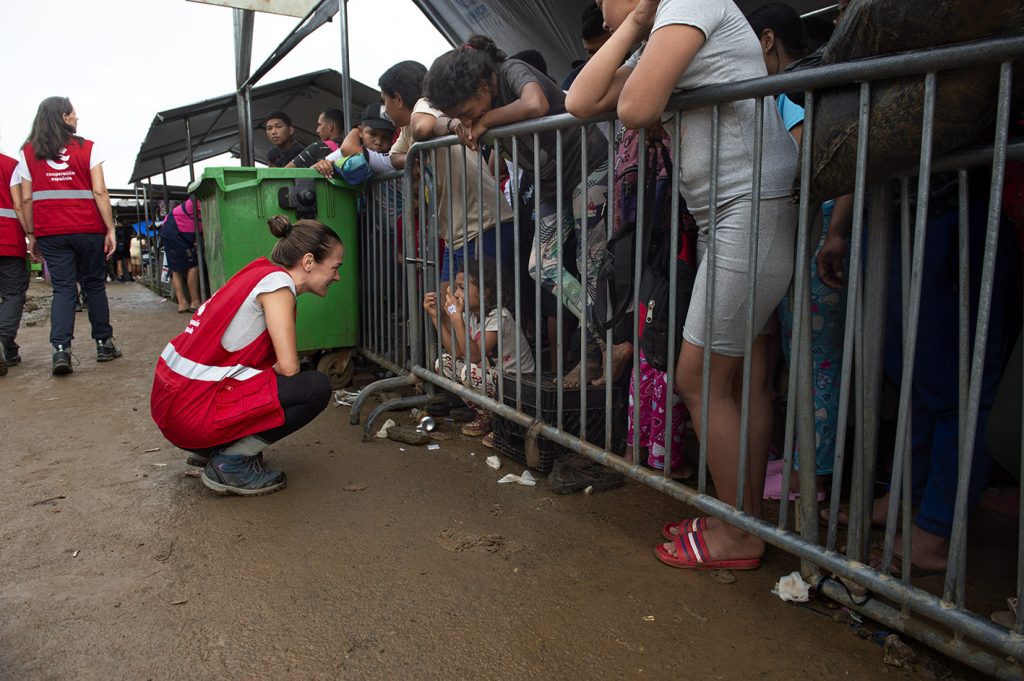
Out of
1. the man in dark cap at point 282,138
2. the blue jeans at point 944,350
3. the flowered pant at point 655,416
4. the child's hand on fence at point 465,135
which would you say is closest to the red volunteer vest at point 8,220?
the man in dark cap at point 282,138

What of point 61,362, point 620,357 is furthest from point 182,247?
point 620,357

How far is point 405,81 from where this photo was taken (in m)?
4.25

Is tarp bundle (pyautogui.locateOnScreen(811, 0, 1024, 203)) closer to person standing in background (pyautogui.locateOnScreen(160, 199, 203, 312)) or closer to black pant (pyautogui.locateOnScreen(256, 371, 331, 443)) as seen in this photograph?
black pant (pyautogui.locateOnScreen(256, 371, 331, 443))

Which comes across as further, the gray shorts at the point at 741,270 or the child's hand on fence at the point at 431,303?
the child's hand on fence at the point at 431,303

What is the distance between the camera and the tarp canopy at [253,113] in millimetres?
10016

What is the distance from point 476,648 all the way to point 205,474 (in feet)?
5.57

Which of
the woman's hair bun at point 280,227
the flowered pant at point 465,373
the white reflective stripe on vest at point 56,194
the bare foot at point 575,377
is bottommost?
the flowered pant at point 465,373

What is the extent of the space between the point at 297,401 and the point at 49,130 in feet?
12.9

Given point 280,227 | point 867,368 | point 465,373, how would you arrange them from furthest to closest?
point 465,373
point 280,227
point 867,368

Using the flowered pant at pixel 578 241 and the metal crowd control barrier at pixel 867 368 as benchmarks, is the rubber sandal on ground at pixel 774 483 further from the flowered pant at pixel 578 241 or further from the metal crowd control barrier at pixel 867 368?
the flowered pant at pixel 578 241

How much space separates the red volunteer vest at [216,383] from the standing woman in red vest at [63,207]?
124 inches

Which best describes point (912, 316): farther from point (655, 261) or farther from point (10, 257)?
point (10, 257)

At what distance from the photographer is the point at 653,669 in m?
1.89

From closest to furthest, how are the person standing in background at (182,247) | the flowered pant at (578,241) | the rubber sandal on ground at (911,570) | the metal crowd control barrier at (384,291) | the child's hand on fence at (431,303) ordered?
the rubber sandal on ground at (911,570), the flowered pant at (578,241), the child's hand on fence at (431,303), the metal crowd control barrier at (384,291), the person standing in background at (182,247)
